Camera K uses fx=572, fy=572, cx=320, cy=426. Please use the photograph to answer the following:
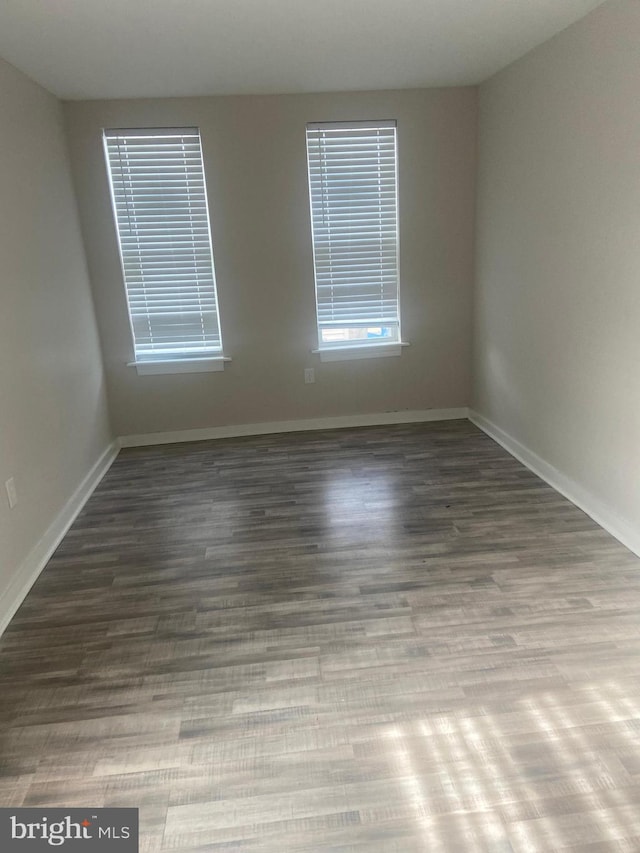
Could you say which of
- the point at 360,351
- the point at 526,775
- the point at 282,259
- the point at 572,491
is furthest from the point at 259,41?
the point at 526,775

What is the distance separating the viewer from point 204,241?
4.15 m

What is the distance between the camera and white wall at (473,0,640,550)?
103 inches

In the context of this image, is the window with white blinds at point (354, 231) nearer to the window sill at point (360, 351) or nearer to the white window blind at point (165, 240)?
the window sill at point (360, 351)

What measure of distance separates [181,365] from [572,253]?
9.11ft

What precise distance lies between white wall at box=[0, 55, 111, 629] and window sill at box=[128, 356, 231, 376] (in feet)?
1.40

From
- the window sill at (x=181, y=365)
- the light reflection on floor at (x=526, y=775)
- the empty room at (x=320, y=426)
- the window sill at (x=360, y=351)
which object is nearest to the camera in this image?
the light reflection on floor at (x=526, y=775)

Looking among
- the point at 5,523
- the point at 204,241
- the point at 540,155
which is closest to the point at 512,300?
the point at 540,155

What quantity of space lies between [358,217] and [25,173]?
2221mm

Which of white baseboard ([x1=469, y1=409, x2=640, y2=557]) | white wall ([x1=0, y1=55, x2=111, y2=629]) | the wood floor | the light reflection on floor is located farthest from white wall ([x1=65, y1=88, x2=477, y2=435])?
the light reflection on floor

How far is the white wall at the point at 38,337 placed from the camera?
2.66 meters

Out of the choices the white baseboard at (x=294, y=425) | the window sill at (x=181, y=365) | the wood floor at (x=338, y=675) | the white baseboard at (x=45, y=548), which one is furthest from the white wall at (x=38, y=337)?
the white baseboard at (x=294, y=425)

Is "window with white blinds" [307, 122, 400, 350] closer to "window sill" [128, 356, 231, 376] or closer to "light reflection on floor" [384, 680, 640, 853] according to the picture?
"window sill" [128, 356, 231, 376]

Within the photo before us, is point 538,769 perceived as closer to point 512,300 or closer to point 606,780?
point 606,780

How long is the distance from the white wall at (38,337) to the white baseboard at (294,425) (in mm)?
581
